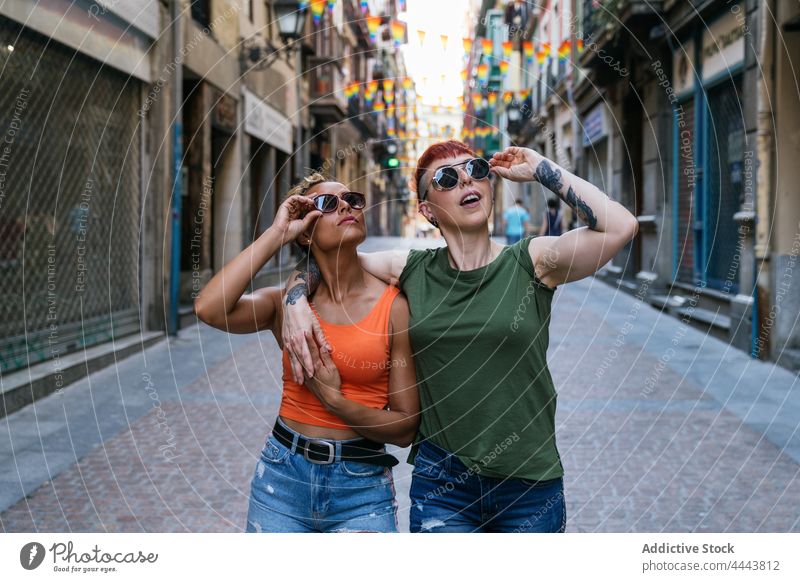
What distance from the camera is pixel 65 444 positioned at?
244 inches

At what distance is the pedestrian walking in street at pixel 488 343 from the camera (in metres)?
2.42

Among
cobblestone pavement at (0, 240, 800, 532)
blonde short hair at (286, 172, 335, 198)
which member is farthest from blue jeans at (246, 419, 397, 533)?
cobblestone pavement at (0, 240, 800, 532)

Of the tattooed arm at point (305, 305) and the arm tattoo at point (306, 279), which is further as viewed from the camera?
the arm tattoo at point (306, 279)

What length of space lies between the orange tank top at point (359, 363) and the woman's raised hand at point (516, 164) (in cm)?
47

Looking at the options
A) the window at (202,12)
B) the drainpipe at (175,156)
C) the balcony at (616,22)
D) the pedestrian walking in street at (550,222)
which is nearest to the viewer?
the pedestrian walking in street at (550,222)

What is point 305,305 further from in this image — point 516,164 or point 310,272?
point 516,164

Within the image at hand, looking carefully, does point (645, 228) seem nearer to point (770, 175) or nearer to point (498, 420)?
point (770, 175)

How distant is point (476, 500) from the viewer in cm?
248

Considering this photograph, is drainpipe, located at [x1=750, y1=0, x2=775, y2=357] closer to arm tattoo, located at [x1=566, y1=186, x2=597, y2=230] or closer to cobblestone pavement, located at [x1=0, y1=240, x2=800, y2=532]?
cobblestone pavement, located at [x1=0, y1=240, x2=800, y2=532]

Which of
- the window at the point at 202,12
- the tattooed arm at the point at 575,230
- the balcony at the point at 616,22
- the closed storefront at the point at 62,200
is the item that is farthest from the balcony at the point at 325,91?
the tattooed arm at the point at 575,230

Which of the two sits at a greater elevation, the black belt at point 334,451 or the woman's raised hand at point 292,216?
the woman's raised hand at point 292,216

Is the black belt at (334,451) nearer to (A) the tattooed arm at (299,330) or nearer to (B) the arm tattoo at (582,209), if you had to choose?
(A) the tattooed arm at (299,330)

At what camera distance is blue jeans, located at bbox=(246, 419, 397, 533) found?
246 cm

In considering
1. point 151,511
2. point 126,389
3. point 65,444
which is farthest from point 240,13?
point 151,511
